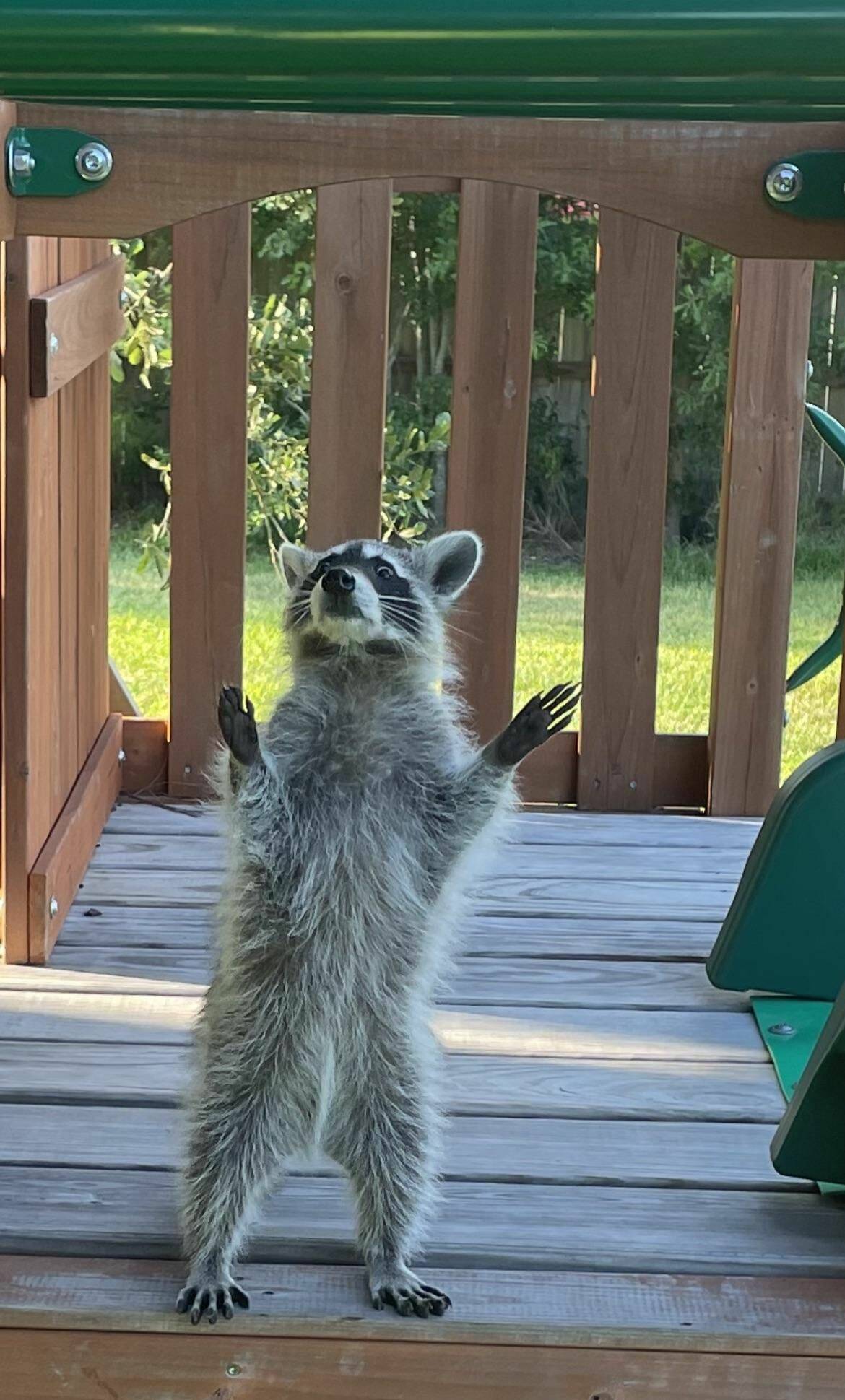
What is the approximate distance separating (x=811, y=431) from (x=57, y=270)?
4993 mm

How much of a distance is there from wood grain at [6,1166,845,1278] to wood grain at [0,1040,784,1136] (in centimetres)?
21

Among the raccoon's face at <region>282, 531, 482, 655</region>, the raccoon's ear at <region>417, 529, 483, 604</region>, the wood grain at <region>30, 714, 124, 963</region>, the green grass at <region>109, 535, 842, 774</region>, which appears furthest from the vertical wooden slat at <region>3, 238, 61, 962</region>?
the green grass at <region>109, 535, 842, 774</region>

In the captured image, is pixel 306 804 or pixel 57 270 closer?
pixel 306 804

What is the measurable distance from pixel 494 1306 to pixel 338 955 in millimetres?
455

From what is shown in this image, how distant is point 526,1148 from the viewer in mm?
2375

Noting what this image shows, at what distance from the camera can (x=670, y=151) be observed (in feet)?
7.84

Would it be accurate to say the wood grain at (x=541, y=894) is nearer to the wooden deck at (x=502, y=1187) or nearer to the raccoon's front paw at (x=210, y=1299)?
the wooden deck at (x=502, y=1187)

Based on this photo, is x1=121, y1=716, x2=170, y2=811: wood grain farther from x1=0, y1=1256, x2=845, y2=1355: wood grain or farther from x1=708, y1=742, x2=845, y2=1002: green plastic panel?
x1=0, y1=1256, x2=845, y2=1355: wood grain

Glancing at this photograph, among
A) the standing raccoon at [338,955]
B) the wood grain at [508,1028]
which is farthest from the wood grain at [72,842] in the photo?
the standing raccoon at [338,955]

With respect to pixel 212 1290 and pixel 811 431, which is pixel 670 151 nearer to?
pixel 212 1290

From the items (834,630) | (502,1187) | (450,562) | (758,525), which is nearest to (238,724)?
(450,562)

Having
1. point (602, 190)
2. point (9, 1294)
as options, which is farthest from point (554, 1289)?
point (602, 190)

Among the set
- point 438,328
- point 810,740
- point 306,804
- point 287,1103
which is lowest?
point 810,740

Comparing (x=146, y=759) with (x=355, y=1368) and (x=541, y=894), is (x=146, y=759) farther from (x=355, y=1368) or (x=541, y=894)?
(x=355, y=1368)
